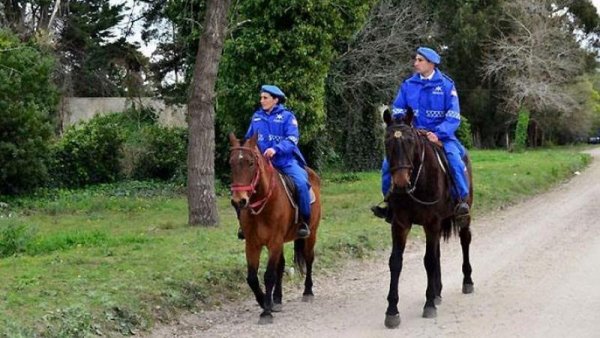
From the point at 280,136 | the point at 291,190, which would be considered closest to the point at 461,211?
the point at 291,190

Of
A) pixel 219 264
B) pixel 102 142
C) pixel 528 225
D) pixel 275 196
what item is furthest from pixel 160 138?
pixel 275 196

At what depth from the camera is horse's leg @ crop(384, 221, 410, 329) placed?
8.24 metres

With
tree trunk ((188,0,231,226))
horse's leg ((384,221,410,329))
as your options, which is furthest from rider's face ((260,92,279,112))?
tree trunk ((188,0,231,226))

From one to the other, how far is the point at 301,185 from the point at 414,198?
62.4 inches

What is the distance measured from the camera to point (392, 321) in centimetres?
822

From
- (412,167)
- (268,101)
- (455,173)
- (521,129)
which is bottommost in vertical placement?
(455,173)

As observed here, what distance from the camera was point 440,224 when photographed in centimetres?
892

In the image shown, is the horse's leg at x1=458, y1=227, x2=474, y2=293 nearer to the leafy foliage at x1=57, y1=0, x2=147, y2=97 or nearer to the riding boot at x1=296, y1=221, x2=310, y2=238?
the riding boot at x1=296, y1=221, x2=310, y2=238

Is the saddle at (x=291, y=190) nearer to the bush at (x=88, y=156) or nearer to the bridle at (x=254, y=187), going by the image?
the bridle at (x=254, y=187)

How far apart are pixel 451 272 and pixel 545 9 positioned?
1737 inches

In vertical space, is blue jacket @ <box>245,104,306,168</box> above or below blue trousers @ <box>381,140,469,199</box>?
above

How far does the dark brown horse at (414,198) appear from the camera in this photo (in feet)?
26.3

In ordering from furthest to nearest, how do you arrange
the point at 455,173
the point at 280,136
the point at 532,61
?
the point at 532,61, the point at 280,136, the point at 455,173

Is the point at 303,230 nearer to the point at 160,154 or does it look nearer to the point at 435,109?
the point at 435,109
